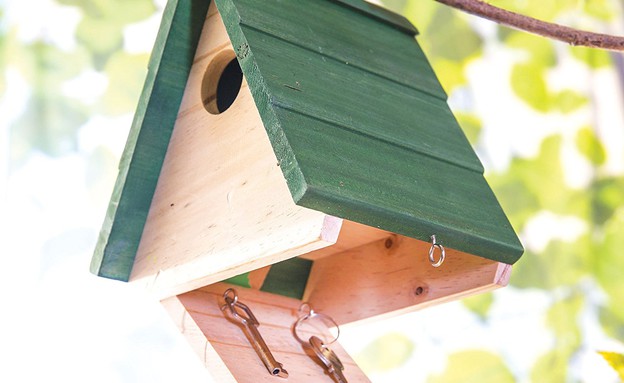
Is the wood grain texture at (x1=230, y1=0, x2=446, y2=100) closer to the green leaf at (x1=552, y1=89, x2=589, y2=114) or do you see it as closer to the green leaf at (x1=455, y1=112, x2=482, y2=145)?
the green leaf at (x1=455, y1=112, x2=482, y2=145)

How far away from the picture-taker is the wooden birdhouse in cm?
89

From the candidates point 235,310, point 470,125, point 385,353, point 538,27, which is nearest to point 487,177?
point 470,125

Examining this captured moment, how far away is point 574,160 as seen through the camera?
2.00 meters

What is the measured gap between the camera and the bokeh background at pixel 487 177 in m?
1.35

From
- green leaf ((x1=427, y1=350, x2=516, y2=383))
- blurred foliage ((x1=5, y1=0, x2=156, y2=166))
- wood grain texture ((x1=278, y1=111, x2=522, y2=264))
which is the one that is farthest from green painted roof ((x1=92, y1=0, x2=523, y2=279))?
green leaf ((x1=427, y1=350, x2=516, y2=383))

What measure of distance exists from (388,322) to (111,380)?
0.57 metres

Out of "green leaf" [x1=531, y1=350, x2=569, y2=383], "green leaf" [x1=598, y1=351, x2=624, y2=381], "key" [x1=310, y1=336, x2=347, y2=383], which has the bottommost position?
"green leaf" [x1=531, y1=350, x2=569, y2=383]

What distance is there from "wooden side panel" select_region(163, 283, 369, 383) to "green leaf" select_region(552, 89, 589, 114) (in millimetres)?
1031

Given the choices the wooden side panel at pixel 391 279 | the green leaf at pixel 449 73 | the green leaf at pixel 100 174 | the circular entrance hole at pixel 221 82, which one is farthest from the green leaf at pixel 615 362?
the green leaf at pixel 449 73

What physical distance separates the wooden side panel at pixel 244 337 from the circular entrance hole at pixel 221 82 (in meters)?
0.23

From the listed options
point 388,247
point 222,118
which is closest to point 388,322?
point 388,247

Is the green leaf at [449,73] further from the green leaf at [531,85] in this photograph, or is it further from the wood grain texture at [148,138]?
the wood grain texture at [148,138]

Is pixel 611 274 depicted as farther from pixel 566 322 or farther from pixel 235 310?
pixel 235 310

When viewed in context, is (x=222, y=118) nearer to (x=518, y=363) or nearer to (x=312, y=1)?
(x=312, y=1)
